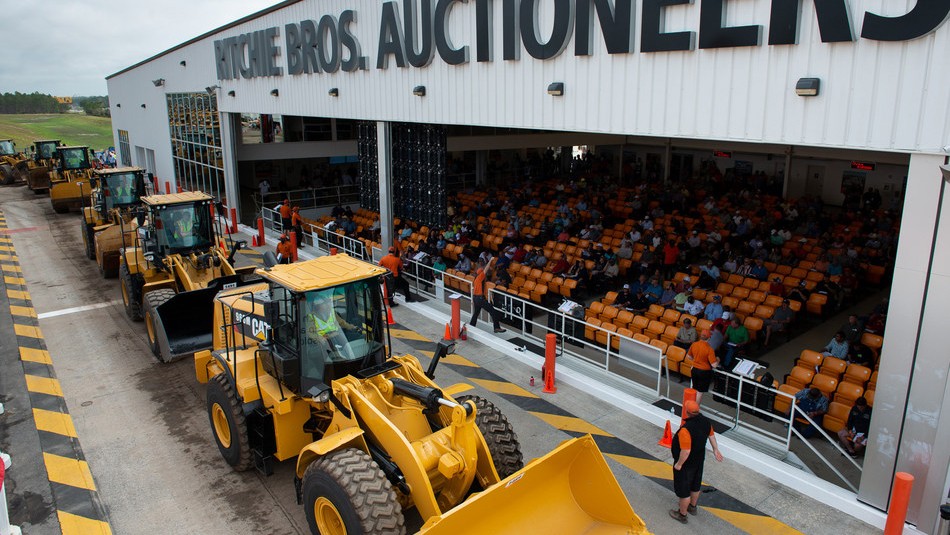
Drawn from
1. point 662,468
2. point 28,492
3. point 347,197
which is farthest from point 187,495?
point 347,197

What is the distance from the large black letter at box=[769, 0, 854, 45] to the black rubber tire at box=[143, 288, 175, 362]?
9.86m

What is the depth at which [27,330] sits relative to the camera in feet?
43.7

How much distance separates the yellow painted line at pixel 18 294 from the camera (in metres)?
15.7

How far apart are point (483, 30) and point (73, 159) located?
79.2 ft

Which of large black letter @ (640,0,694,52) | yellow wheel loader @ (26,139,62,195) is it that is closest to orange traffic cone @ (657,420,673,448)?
large black letter @ (640,0,694,52)

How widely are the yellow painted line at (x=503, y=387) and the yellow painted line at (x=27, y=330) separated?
9.32 m

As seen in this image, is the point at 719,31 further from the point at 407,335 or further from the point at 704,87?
the point at 407,335

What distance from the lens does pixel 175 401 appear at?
9883mm

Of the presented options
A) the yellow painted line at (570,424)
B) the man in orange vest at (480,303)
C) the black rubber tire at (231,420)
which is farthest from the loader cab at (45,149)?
the yellow painted line at (570,424)

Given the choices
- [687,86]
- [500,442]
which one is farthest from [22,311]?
[687,86]

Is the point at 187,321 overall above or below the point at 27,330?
above

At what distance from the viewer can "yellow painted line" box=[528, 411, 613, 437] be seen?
8.78 meters

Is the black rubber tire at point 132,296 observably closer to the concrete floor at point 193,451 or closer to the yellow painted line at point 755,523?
the concrete floor at point 193,451

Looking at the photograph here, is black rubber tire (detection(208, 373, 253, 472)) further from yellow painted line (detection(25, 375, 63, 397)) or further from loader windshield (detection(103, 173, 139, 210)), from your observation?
loader windshield (detection(103, 173, 139, 210))
